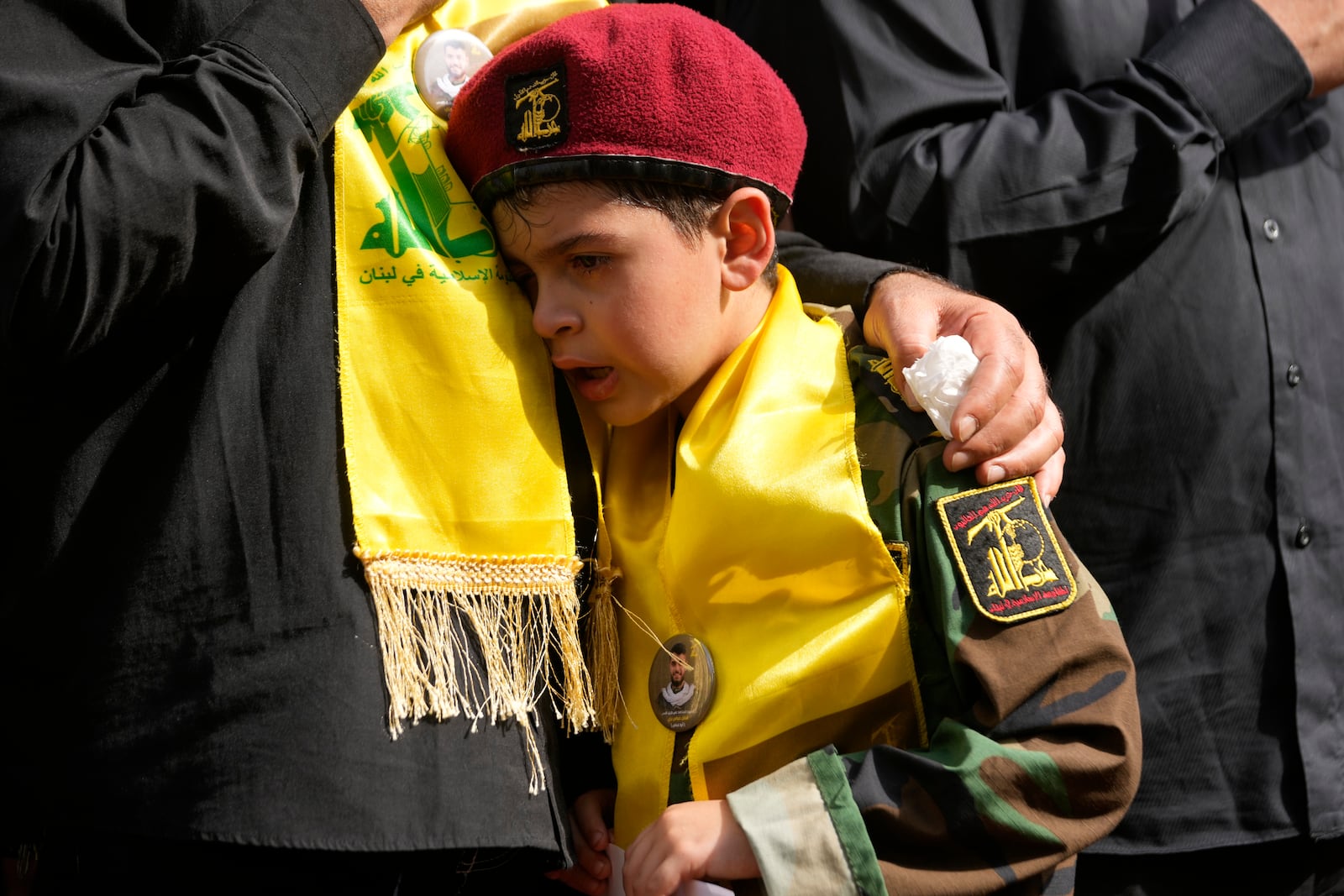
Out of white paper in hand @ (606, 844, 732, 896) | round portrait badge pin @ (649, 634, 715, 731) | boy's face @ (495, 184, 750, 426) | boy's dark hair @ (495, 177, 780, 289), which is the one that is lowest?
white paper in hand @ (606, 844, 732, 896)

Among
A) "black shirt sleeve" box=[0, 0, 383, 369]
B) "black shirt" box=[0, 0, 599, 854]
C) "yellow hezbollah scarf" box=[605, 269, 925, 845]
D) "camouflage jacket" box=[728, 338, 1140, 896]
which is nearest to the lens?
"black shirt sleeve" box=[0, 0, 383, 369]

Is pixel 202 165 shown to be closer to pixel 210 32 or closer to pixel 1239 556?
pixel 210 32

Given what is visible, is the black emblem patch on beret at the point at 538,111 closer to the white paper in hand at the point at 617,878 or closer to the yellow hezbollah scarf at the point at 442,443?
the yellow hezbollah scarf at the point at 442,443

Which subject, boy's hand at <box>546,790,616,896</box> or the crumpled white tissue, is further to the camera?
boy's hand at <box>546,790,616,896</box>

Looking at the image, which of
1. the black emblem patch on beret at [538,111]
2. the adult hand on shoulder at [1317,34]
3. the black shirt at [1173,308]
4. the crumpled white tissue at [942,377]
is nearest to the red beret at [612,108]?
the black emblem patch on beret at [538,111]

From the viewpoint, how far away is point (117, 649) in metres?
1.35

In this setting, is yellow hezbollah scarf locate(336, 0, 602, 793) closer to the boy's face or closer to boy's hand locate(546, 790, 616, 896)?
the boy's face

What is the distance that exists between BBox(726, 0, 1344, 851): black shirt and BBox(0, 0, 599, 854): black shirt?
40.4 inches

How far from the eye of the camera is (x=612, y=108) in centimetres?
160

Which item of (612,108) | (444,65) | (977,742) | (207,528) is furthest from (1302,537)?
(207,528)

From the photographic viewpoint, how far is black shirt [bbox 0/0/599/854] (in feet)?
4.26

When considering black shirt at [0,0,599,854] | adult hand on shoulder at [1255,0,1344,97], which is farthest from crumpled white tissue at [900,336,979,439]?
adult hand on shoulder at [1255,0,1344,97]

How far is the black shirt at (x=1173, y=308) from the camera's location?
1935 mm

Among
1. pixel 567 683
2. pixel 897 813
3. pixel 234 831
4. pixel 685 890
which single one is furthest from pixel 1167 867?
pixel 234 831
